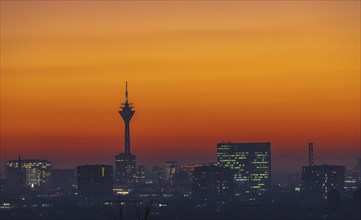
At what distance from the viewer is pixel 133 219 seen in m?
197

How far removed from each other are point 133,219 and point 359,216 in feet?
111

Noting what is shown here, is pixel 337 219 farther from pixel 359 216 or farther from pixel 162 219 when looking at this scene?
pixel 162 219

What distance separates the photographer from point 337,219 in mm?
199250

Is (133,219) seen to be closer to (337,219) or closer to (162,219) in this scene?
(162,219)

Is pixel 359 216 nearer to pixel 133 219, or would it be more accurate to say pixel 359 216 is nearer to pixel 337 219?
pixel 337 219

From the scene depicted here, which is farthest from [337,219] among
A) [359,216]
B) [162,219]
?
[162,219]

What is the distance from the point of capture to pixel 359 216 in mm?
195750

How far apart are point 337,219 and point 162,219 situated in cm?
2656

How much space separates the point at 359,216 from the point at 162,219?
29.7 meters

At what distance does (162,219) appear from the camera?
199875 mm

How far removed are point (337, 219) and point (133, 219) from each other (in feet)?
102

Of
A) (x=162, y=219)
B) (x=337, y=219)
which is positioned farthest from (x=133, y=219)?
(x=337, y=219)
